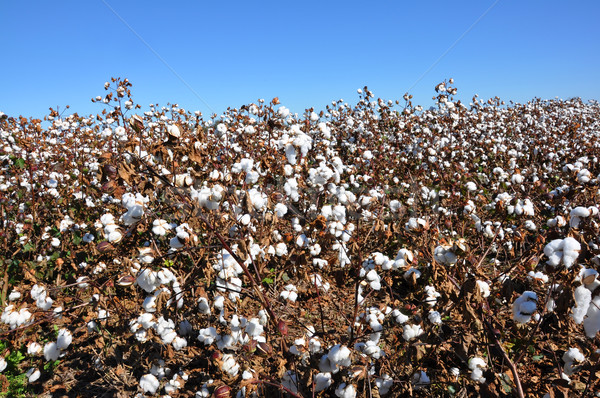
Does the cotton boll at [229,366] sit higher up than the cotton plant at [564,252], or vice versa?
the cotton boll at [229,366]

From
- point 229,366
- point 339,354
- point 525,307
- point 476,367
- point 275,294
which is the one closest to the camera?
point 525,307

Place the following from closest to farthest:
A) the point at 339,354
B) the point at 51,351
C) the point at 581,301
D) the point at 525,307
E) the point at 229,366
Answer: the point at 581,301, the point at 525,307, the point at 339,354, the point at 229,366, the point at 51,351

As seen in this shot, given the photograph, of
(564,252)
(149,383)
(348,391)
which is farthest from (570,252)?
(149,383)

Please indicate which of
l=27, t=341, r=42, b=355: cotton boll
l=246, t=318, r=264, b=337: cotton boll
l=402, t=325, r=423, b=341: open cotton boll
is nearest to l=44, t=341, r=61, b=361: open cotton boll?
l=27, t=341, r=42, b=355: cotton boll

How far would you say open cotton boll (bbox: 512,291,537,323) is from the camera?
1.51 metres

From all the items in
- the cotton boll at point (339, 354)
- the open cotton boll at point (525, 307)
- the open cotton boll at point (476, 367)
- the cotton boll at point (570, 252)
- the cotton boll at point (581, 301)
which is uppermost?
the cotton boll at point (570, 252)

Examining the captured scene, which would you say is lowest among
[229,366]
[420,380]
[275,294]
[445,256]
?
[420,380]

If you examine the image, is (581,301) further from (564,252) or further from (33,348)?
(33,348)

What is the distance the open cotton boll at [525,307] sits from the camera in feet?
4.96

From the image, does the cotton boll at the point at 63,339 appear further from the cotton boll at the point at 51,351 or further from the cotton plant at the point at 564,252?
the cotton plant at the point at 564,252

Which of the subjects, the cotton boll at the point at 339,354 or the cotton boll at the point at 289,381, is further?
the cotton boll at the point at 289,381

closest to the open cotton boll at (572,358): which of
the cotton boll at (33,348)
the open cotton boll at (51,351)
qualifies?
the open cotton boll at (51,351)

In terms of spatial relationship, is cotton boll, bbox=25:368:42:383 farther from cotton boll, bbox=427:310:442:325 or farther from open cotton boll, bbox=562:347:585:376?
open cotton boll, bbox=562:347:585:376

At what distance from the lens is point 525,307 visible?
1.52 metres
